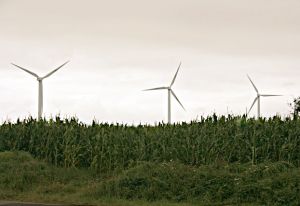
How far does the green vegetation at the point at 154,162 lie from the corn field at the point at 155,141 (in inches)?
1.6

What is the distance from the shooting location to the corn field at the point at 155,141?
19.5 meters

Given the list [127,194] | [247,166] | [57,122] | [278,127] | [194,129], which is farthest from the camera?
[57,122]

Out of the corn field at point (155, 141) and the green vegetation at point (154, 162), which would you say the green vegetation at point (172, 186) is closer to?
the green vegetation at point (154, 162)

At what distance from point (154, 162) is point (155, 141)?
2.30m

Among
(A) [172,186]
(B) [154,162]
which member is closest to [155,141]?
(B) [154,162]

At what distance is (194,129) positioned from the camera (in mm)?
21047

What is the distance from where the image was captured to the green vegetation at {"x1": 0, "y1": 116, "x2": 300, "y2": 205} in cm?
1562

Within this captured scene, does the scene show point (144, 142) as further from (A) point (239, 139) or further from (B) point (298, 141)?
(B) point (298, 141)

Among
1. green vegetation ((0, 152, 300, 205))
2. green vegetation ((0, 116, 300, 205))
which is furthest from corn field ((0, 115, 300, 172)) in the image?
green vegetation ((0, 152, 300, 205))

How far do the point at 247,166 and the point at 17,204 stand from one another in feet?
25.6

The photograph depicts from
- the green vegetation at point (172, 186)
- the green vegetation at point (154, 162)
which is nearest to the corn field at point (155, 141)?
the green vegetation at point (154, 162)

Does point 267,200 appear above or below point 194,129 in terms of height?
below

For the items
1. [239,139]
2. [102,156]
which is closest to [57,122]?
[102,156]

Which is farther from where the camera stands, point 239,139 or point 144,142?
point 144,142
